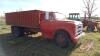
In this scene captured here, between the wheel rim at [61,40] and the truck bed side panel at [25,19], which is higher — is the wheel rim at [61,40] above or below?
below

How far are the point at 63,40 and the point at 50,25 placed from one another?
4.27 feet

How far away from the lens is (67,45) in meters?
10.5

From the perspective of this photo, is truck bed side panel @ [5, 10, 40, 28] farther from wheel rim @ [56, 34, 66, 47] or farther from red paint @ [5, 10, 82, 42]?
wheel rim @ [56, 34, 66, 47]

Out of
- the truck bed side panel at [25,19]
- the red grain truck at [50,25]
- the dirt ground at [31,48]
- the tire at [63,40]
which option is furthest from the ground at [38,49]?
the truck bed side panel at [25,19]

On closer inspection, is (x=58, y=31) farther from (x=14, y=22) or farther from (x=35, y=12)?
(x=14, y=22)

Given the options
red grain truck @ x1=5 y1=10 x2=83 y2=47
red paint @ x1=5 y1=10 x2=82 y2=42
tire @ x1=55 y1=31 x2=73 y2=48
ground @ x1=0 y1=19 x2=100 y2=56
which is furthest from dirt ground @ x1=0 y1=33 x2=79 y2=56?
red paint @ x1=5 y1=10 x2=82 y2=42

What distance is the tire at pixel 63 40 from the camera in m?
10.4

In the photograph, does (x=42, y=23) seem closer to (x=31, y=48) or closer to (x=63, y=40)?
(x=31, y=48)

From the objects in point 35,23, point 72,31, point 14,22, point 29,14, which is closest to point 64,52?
point 72,31

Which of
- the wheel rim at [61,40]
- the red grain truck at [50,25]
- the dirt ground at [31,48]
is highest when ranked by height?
the red grain truck at [50,25]

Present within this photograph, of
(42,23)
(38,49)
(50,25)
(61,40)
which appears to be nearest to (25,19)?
(42,23)

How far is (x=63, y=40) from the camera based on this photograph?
1049 cm

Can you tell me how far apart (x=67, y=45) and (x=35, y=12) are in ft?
10.4

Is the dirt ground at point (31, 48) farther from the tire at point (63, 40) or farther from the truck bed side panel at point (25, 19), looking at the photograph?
the truck bed side panel at point (25, 19)
